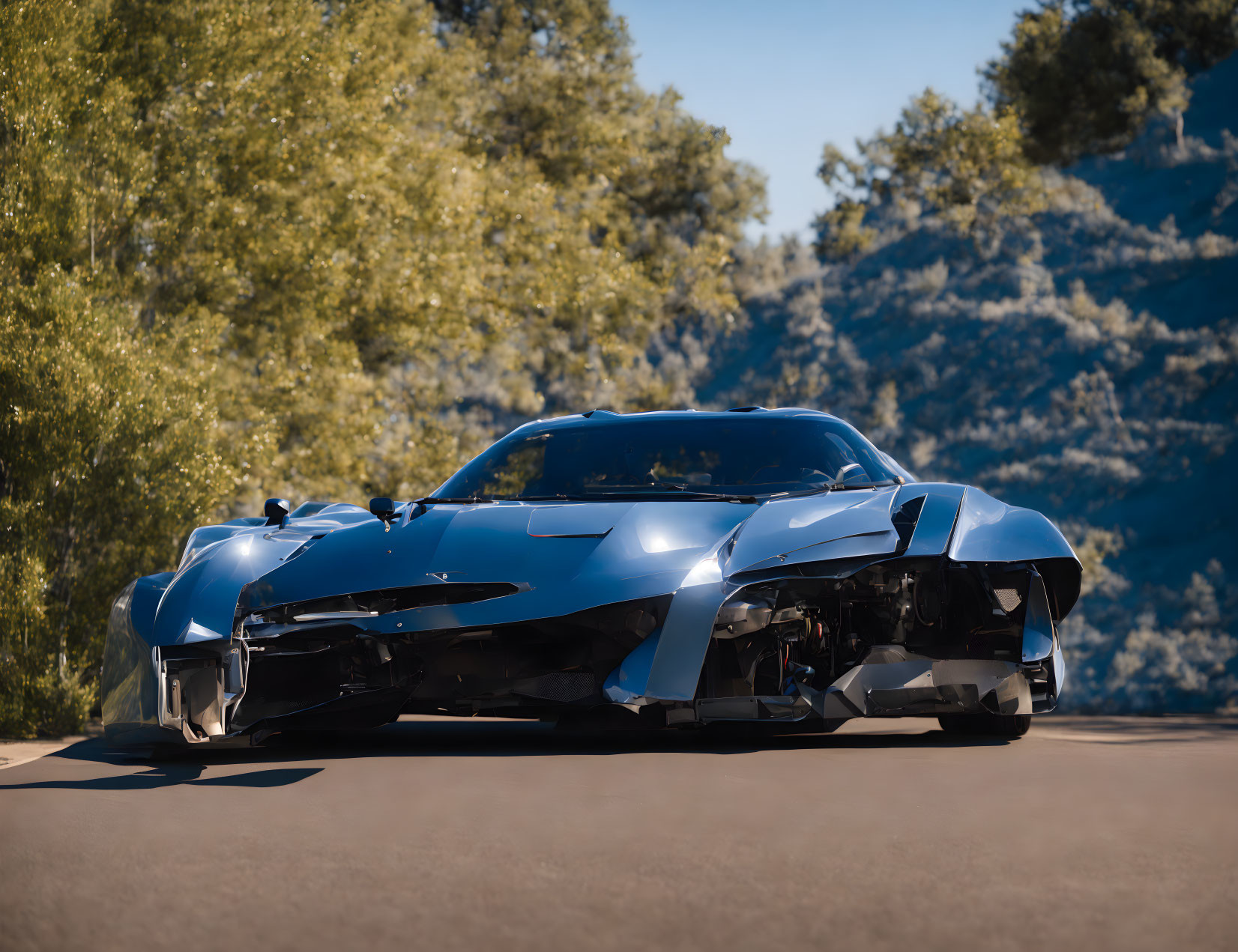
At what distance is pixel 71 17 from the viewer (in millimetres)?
9250

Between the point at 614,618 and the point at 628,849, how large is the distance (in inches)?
48.5

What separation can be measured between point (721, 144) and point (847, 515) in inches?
1100

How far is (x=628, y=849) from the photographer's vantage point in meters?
3.55

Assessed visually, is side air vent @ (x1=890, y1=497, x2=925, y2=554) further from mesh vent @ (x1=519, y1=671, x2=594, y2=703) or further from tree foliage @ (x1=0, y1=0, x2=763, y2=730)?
tree foliage @ (x1=0, y1=0, x2=763, y2=730)

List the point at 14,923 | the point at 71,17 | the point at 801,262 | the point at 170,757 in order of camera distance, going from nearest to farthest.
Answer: the point at 14,923, the point at 170,757, the point at 71,17, the point at 801,262

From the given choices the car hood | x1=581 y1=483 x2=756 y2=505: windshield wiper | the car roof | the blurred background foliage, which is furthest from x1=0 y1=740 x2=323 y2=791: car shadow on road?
the blurred background foliage

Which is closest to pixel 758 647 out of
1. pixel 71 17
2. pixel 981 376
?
pixel 71 17

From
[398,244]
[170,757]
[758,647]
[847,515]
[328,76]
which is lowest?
[170,757]

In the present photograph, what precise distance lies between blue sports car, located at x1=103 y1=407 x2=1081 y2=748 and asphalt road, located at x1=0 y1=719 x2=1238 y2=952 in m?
0.25

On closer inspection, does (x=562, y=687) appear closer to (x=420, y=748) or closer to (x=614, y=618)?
(x=614, y=618)

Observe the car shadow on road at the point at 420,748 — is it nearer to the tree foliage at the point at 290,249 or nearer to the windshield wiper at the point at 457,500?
the windshield wiper at the point at 457,500

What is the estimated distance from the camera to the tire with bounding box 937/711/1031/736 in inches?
231

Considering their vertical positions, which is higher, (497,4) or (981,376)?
(497,4)

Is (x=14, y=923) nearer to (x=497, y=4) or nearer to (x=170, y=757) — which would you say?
(x=170, y=757)
